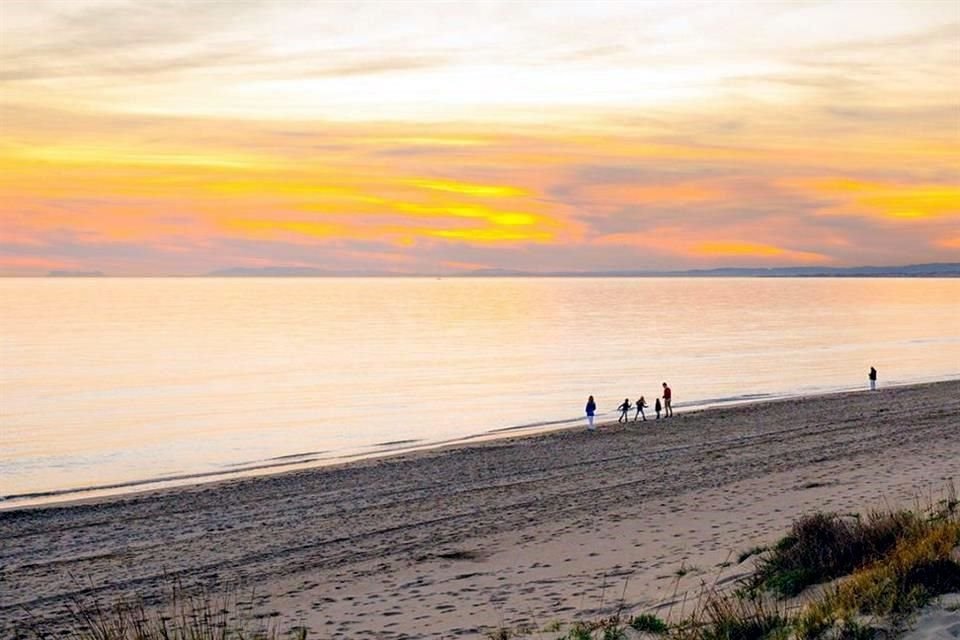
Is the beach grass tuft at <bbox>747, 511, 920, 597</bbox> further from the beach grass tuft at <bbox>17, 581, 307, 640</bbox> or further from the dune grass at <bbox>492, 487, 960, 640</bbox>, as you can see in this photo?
the beach grass tuft at <bbox>17, 581, 307, 640</bbox>

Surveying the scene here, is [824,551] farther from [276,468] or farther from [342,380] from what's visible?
[342,380]

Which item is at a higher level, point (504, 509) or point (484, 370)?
point (484, 370)

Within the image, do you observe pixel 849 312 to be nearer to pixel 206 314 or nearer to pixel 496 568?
pixel 206 314

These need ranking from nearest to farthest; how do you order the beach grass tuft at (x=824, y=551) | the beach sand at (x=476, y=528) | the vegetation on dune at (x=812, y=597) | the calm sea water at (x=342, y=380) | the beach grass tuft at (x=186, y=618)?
the vegetation on dune at (x=812, y=597), the beach grass tuft at (x=824, y=551), the beach grass tuft at (x=186, y=618), the beach sand at (x=476, y=528), the calm sea water at (x=342, y=380)

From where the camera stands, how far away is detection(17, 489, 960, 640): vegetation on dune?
7281 mm

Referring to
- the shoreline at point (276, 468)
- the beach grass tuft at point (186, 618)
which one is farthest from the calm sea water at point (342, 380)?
the beach grass tuft at point (186, 618)

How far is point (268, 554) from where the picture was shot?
56.2 ft

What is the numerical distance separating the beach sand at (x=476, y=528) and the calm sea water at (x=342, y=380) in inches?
281

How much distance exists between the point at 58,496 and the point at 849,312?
444 feet

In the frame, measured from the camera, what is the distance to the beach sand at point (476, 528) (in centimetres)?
1275

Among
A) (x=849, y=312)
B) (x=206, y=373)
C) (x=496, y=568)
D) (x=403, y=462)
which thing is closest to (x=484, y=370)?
(x=206, y=373)

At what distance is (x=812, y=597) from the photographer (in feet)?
29.4

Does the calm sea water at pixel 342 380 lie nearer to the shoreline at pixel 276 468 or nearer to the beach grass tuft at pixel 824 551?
the shoreline at pixel 276 468

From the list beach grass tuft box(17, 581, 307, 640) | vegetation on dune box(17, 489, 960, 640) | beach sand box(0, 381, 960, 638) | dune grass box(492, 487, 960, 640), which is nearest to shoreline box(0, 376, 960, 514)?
beach sand box(0, 381, 960, 638)
